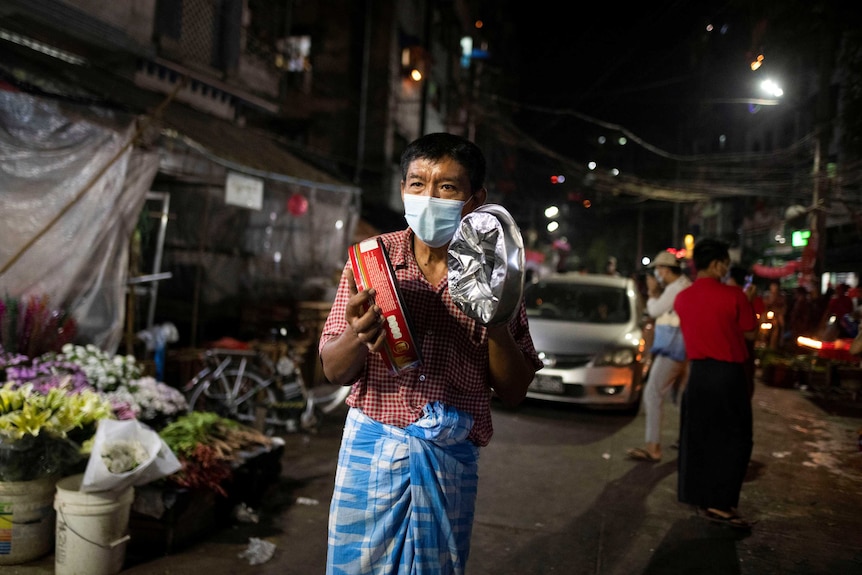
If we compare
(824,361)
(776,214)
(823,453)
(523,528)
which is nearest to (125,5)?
(523,528)

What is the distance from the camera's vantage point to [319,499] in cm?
479

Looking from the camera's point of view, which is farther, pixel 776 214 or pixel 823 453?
pixel 776 214

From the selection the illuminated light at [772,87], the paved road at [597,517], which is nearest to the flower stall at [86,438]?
the paved road at [597,517]

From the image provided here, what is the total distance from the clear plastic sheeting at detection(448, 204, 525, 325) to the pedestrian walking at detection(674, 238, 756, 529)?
343cm

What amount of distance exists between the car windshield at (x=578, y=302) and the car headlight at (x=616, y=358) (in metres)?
0.78

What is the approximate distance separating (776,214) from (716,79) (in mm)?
9019

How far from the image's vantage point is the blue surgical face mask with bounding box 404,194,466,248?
5.87 ft

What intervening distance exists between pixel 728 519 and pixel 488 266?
3949 mm

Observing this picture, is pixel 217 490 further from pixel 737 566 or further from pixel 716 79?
pixel 716 79

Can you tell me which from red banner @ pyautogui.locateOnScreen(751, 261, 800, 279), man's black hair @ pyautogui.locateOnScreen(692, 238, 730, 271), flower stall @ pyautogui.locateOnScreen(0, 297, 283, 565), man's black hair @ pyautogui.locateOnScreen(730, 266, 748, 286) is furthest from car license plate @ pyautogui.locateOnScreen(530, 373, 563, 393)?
red banner @ pyautogui.locateOnScreen(751, 261, 800, 279)

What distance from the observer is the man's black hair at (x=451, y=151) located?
5.88ft

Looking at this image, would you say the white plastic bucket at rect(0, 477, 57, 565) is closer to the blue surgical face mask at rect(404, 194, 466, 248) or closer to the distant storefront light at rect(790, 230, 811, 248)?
the blue surgical face mask at rect(404, 194, 466, 248)

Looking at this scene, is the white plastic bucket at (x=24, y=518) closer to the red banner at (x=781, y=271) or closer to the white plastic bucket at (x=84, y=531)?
the white plastic bucket at (x=84, y=531)

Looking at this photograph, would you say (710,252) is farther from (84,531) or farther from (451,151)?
(84,531)
